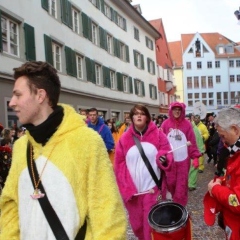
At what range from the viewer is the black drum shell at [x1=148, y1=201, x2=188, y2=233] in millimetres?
3485

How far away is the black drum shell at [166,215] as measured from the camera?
348 centimetres

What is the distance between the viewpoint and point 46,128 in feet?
6.65

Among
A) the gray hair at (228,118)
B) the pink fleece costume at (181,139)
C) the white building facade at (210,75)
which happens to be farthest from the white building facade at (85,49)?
the white building facade at (210,75)

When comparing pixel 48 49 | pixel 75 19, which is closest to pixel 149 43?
pixel 75 19

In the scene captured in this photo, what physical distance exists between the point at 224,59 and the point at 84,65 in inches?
1989

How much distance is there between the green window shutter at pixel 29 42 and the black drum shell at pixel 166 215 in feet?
41.4

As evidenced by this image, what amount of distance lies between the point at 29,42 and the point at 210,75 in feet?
183

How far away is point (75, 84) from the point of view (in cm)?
2017

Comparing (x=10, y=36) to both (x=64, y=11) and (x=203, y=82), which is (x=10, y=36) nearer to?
(x=64, y=11)

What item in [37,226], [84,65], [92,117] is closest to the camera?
[37,226]

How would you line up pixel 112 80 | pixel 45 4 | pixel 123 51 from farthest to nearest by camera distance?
pixel 123 51
pixel 112 80
pixel 45 4

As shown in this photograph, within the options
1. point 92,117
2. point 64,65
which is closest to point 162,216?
point 92,117

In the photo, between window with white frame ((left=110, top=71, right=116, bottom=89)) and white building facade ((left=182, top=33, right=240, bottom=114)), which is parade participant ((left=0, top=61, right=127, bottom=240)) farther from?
white building facade ((left=182, top=33, right=240, bottom=114))

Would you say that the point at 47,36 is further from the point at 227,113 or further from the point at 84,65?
the point at 227,113
